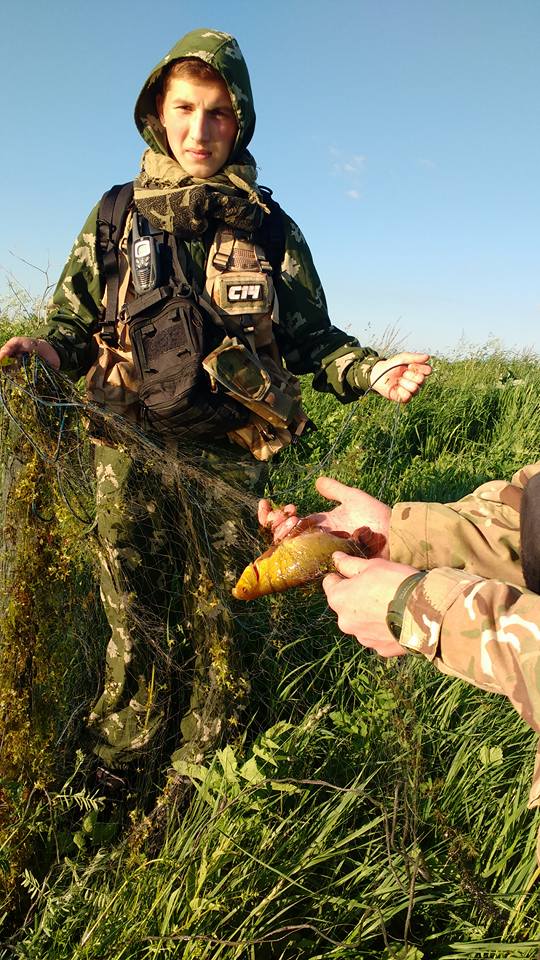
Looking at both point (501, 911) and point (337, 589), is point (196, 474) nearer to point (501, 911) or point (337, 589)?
point (337, 589)

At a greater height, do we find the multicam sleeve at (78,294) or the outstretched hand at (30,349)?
the multicam sleeve at (78,294)

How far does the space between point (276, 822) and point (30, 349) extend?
1.85 m

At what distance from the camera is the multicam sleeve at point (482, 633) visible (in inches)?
62.4

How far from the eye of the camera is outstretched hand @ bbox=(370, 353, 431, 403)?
8.80 ft

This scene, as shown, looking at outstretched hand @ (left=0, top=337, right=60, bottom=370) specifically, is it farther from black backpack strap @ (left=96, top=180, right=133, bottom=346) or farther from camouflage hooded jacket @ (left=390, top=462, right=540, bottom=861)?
camouflage hooded jacket @ (left=390, top=462, right=540, bottom=861)

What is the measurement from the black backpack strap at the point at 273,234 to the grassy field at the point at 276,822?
1413 millimetres

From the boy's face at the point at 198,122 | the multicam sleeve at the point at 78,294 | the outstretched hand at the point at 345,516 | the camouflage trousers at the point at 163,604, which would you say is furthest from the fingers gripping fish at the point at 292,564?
the boy's face at the point at 198,122

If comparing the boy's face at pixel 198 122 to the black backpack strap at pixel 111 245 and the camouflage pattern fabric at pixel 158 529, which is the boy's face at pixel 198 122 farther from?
the black backpack strap at pixel 111 245

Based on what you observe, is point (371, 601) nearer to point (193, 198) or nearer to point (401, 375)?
point (401, 375)

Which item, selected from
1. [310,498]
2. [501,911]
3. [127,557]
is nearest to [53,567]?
[127,557]

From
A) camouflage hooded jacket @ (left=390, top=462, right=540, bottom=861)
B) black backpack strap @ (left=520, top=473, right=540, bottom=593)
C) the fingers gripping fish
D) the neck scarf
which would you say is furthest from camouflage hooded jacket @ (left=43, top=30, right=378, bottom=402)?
camouflage hooded jacket @ (left=390, top=462, right=540, bottom=861)

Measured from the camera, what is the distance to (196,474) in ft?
8.25

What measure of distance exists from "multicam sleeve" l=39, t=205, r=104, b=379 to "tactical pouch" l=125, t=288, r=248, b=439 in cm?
22

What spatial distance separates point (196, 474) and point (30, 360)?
70 centimetres
